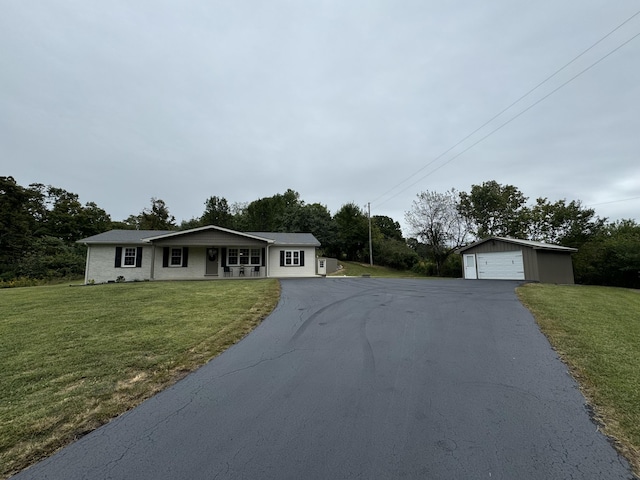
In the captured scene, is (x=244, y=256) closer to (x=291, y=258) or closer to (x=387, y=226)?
(x=291, y=258)

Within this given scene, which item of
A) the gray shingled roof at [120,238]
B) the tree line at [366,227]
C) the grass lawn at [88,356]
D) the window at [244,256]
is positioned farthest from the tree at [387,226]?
the grass lawn at [88,356]

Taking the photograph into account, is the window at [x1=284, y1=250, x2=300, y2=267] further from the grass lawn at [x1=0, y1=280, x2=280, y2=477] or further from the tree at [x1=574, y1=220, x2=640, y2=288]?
the tree at [x1=574, y1=220, x2=640, y2=288]

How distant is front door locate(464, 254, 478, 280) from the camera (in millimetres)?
22469

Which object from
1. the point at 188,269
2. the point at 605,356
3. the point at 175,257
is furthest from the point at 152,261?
the point at 605,356

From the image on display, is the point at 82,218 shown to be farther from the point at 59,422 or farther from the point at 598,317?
the point at 598,317

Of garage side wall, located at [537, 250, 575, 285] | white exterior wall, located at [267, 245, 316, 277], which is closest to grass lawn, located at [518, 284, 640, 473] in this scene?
garage side wall, located at [537, 250, 575, 285]

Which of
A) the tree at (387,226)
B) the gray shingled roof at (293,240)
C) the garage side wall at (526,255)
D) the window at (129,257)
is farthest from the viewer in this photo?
the tree at (387,226)

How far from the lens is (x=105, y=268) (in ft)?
61.0

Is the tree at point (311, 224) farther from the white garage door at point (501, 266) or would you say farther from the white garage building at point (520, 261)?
the white garage door at point (501, 266)

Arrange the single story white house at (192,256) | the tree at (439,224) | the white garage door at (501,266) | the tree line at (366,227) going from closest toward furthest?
the single story white house at (192,256) → the white garage door at (501,266) → the tree line at (366,227) → the tree at (439,224)

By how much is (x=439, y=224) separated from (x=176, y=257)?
2665 cm

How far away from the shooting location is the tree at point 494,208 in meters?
35.3

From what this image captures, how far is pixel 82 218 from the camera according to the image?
35594 millimetres

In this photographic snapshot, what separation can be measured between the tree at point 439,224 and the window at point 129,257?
27.7 m
